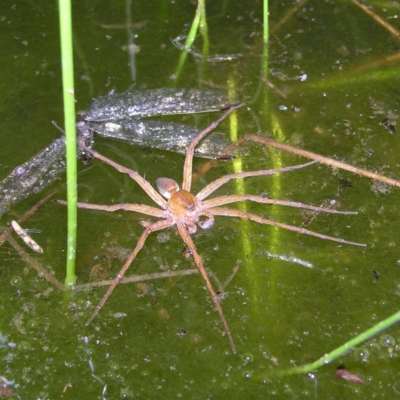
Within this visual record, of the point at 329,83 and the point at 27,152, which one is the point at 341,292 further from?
the point at 27,152

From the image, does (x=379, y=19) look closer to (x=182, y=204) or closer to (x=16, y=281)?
(x=182, y=204)

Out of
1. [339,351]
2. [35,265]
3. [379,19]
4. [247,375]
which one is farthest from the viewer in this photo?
[379,19]

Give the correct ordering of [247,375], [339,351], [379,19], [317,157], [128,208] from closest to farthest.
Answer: [339,351]
[247,375]
[128,208]
[317,157]
[379,19]

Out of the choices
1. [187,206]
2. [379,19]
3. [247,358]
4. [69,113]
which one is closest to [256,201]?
[187,206]

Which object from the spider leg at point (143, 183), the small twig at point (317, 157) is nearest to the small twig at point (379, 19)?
the small twig at point (317, 157)

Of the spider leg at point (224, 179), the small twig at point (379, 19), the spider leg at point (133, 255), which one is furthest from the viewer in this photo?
the small twig at point (379, 19)

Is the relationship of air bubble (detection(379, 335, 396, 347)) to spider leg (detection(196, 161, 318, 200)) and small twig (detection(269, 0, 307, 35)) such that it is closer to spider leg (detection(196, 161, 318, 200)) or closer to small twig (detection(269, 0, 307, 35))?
spider leg (detection(196, 161, 318, 200))

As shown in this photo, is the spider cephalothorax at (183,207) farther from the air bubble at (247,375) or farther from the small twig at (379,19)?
the small twig at (379,19)
